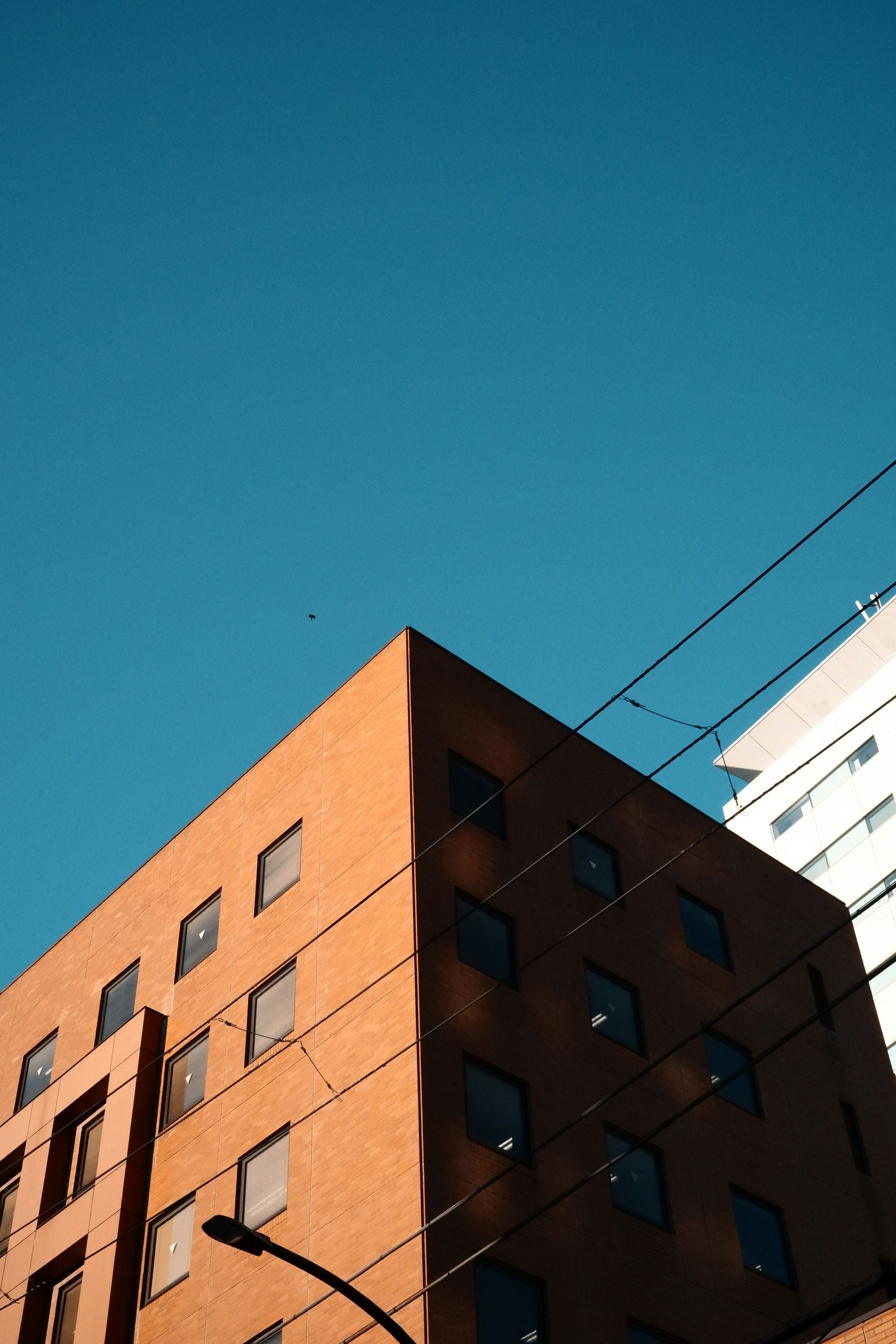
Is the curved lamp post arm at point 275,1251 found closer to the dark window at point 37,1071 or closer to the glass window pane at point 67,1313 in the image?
the glass window pane at point 67,1313

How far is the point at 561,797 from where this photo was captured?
30328mm

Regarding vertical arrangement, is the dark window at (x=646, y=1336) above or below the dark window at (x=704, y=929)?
below

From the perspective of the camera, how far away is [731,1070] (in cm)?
2928

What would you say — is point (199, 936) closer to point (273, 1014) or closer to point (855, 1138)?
point (273, 1014)

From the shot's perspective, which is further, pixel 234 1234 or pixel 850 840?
pixel 850 840

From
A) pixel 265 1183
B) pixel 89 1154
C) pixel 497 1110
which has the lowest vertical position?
pixel 265 1183

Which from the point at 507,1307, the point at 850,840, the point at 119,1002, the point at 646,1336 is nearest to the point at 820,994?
the point at 646,1336

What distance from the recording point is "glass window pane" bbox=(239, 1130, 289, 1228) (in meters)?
24.2

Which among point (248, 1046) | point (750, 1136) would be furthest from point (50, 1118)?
point (750, 1136)

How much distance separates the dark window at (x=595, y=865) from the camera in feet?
96.9

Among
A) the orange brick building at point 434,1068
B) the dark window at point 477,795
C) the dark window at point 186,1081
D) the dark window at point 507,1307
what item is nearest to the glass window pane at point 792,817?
the orange brick building at point 434,1068

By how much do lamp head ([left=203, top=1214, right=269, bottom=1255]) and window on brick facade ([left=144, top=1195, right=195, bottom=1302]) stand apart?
11404 mm

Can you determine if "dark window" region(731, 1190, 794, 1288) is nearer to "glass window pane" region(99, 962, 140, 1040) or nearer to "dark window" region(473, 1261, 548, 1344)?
"dark window" region(473, 1261, 548, 1344)

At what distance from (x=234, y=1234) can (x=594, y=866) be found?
1637 centimetres
